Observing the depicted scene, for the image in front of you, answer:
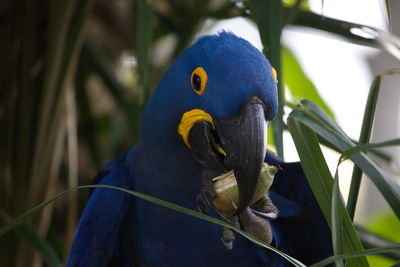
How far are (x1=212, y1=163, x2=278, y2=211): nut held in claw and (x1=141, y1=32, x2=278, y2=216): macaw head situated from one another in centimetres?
2

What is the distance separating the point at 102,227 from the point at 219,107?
0.47 m

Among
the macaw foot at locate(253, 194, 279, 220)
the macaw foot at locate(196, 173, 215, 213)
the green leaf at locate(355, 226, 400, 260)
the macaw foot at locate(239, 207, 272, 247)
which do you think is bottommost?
the green leaf at locate(355, 226, 400, 260)

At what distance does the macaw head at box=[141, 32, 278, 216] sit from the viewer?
1.06 meters

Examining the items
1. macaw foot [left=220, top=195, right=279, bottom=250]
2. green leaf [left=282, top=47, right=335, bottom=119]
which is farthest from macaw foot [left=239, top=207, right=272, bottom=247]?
green leaf [left=282, top=47, right=335, bottom=119]

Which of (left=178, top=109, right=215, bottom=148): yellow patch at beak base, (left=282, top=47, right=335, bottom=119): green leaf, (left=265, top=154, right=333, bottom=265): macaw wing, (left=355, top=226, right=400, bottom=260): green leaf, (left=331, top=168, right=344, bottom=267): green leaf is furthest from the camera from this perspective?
(left=282, top=47, right=335, bottom=119): green leaf

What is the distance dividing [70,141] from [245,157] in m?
0.83

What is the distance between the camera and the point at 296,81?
6.60 ft

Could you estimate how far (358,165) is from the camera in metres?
0.94

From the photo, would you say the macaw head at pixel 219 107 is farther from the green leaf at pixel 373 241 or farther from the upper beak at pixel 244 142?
the green leaf at pixel 373 241

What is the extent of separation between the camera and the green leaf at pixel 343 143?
0.92 meters

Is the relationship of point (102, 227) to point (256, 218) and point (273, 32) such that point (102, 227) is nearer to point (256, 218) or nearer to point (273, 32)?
point (256, 218)

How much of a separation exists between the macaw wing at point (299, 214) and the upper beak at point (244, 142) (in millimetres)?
248

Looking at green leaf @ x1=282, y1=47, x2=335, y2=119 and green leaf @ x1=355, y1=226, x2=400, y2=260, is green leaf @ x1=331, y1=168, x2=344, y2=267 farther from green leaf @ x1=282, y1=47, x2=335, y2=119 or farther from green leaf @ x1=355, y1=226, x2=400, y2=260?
green leaf @ x1=282, y1=47, x2=335, y2=119

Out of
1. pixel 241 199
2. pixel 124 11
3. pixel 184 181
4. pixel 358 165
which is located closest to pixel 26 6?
pixel 124 11
